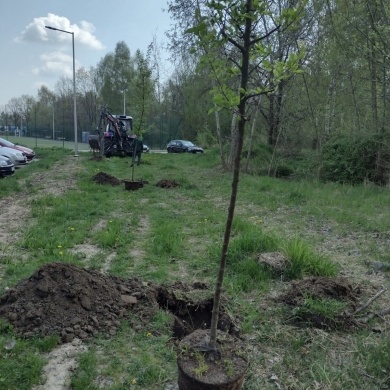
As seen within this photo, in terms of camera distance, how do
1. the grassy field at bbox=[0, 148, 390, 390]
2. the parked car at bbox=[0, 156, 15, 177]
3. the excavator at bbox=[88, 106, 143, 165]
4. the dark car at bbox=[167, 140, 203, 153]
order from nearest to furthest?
1. the grassy field at bbox=[0, 148, 390, 390]
2. the parked car at bbox=[0, 156, 15, 177]
3. the excavator at bbox=[88, 106, 143, 165]
4. the dark car at bbox=[167, 140, 203, 153]

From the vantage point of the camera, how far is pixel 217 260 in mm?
5656

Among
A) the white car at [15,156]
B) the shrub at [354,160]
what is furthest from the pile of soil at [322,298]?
the white car at [15,156]

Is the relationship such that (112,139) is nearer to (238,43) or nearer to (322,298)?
(322,298)

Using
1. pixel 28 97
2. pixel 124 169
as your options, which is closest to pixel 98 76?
pixel 28 97

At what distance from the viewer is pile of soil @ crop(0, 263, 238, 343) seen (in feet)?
12.2

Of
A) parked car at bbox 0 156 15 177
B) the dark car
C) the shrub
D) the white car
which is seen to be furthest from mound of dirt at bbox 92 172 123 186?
the dark car

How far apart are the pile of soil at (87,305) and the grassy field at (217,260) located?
13cm

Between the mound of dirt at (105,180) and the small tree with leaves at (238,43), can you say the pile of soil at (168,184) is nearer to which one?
the mound of dirt at (105,180)

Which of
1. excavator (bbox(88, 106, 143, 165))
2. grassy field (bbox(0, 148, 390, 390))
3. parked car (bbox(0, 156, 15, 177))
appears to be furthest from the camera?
excavator (bbox(88, 106, 143, 165))

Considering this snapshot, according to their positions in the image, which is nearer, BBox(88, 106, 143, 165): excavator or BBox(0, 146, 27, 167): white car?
BBox(0, 146, 27, 167): white car

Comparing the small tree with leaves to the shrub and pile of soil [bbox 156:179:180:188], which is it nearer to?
pile of soil [bbox 156:179:180:188]

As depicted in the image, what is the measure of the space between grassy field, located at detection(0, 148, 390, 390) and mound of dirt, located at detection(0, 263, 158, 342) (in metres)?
0.15

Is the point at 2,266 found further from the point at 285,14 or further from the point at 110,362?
the point at 285,14

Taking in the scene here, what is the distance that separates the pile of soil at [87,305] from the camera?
373 cm
